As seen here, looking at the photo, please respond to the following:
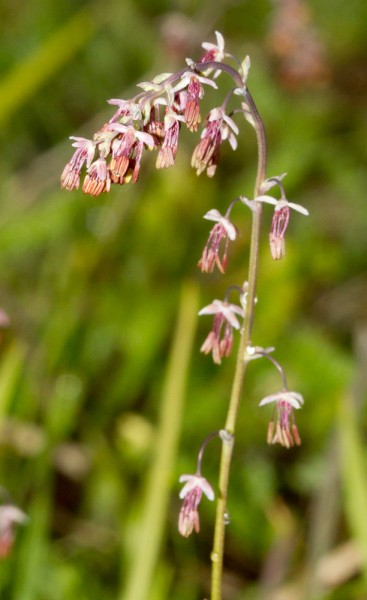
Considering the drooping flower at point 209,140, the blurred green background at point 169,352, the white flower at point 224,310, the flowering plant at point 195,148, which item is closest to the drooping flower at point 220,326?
the white flower at point 224,310

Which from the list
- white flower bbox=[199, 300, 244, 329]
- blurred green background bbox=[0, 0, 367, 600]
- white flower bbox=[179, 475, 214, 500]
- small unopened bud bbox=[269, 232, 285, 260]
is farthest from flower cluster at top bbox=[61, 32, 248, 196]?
blurred green background bbox=[0, 0, 367, 600]

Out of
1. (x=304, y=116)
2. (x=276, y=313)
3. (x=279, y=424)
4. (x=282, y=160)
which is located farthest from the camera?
(x=304, y=116)

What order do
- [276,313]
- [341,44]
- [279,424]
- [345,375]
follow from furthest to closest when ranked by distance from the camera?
1. [341,44]
2. [276,313]
3. [345,375]
4. [279,424]

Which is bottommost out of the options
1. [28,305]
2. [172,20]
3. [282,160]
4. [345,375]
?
[345,375]

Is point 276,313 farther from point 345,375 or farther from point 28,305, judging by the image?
point 28,305

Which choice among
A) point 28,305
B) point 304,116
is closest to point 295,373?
point 28,305

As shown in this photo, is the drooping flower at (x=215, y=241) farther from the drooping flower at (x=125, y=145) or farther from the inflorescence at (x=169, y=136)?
the drooping flower at (x=125, y=145)
